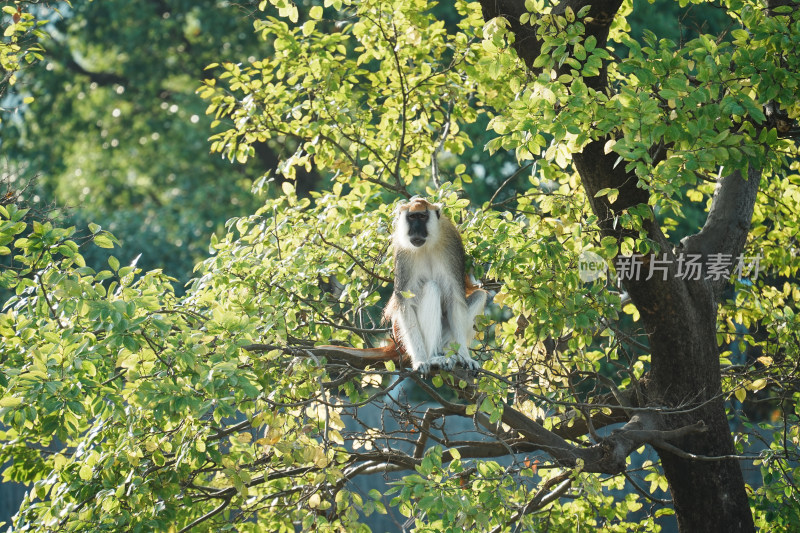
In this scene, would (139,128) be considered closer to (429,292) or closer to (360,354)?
(429,292)

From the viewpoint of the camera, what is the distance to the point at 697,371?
4.23 m

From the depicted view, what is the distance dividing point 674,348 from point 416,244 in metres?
1.45

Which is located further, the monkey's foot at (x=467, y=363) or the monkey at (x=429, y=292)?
the monkey at (x=429, y=292)

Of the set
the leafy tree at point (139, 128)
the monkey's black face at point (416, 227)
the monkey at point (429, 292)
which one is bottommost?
the monkey at point (429, 292)

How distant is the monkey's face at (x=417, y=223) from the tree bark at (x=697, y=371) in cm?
109

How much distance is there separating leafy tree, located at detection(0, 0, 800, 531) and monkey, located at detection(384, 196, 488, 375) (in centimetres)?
15

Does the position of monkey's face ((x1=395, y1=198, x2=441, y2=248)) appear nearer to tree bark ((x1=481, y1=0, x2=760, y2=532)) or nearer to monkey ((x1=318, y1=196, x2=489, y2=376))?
monkey ((x1=318, y1=196, x2=489, y2=376))

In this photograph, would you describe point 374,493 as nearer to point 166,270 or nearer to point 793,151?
point 793,151

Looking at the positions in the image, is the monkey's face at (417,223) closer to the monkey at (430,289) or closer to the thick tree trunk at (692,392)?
the monkey at (430,289)

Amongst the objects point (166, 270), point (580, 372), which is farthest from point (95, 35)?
point (580, 372)

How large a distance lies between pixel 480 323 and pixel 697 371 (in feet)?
4.13

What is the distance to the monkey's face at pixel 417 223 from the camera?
4465mm

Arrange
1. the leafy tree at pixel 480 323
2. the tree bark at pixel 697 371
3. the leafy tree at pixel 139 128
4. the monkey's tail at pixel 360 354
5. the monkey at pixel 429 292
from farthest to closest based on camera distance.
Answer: the leafy tree at pixel 139 128 → the monkey at pixel 429 292 → the tree bark at pixel 697 371 → the monkey's tail at pixel 360 354 → the leafy tree at pixel 480 323

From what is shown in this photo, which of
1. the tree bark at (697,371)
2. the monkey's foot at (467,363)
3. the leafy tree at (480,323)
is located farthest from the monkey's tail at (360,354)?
the tree bark at (697,371)
